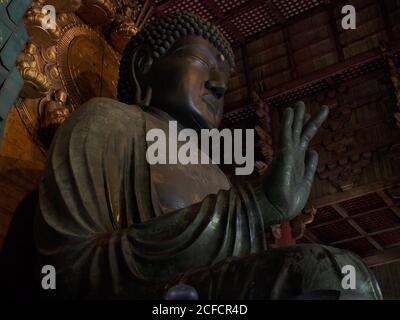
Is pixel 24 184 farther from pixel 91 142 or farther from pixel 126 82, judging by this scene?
pixel 126 82

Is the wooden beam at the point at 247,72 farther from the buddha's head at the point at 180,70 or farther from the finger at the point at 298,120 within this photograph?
the finger at the point at 298,120

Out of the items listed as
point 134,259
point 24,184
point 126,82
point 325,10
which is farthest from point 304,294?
point 325,10

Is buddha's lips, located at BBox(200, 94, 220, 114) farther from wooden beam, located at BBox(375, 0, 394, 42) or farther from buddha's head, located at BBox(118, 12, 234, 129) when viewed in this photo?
wooden beam, located at BBox(375, 0, 394, 42)

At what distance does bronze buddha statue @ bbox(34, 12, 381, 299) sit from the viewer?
127 centimetres

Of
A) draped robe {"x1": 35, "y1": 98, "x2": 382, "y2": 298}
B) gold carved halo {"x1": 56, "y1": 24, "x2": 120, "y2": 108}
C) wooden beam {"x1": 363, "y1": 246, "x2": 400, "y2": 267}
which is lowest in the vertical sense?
draped robe {"x1": 35, "y1": 98, "x2": 382, "y2": 298}

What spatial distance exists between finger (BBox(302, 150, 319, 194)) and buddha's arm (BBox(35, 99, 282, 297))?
0.61ft

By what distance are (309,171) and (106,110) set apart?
0.84m

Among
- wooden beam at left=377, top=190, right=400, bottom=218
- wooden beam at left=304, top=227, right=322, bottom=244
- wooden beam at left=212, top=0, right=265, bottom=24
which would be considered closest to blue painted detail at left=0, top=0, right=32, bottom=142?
wooden beam at left=212, top=0, right=265, bottom=24

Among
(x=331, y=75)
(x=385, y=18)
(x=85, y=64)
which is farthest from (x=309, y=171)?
(x=385, y=18)

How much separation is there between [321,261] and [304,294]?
9 centimetres

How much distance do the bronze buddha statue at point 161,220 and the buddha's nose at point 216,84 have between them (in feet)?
0.43

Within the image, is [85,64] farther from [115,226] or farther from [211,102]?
[115,226]

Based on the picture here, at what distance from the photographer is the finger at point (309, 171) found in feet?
5.95

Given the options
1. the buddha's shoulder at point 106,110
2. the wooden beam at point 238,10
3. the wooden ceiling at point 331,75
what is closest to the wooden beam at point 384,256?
the wooden ceiling at point 331,75
